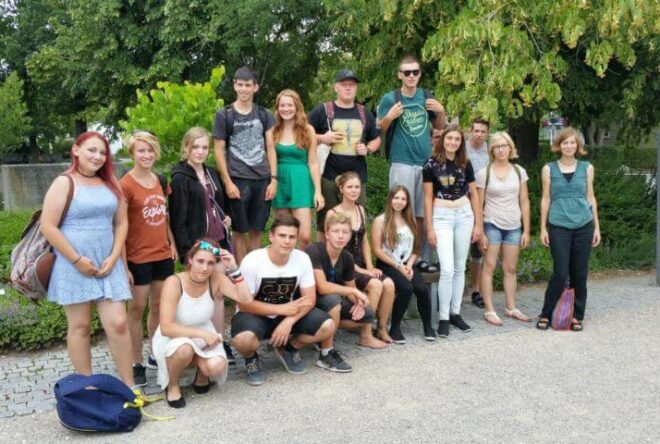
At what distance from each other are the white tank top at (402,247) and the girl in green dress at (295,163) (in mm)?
745

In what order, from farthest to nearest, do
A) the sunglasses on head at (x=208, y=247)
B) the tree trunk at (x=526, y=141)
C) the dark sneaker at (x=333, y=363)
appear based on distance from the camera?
1. the tree trunk at (x=526, y=141)
2. the dark sneaker at (x=333, y=363)
3. the sunglasses on head at (x=208, y=247)

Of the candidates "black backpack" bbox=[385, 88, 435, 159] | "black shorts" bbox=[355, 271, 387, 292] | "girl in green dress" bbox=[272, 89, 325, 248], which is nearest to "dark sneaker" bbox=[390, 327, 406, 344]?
"black shorts" bbox=[355, 271, 387, 292]

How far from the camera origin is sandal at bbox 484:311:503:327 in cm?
603

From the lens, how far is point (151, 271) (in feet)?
15.1

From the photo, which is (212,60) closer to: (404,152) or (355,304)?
(404,152)

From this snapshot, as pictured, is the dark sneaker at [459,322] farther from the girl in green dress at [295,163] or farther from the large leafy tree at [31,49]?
the large leafy tree at [31,49]

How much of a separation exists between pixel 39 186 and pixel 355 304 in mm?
12425

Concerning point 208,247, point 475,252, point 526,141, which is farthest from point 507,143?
point 526,141

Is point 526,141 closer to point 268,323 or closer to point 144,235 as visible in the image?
point 268,323

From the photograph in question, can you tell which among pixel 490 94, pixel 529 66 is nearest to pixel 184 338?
pixel 490 94

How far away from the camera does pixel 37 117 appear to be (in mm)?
27922

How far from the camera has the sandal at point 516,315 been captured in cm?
616

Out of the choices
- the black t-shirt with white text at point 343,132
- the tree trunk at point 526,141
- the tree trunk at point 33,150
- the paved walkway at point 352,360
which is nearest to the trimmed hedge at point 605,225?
the tree trunk at point 526,141

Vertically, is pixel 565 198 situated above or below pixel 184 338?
above
